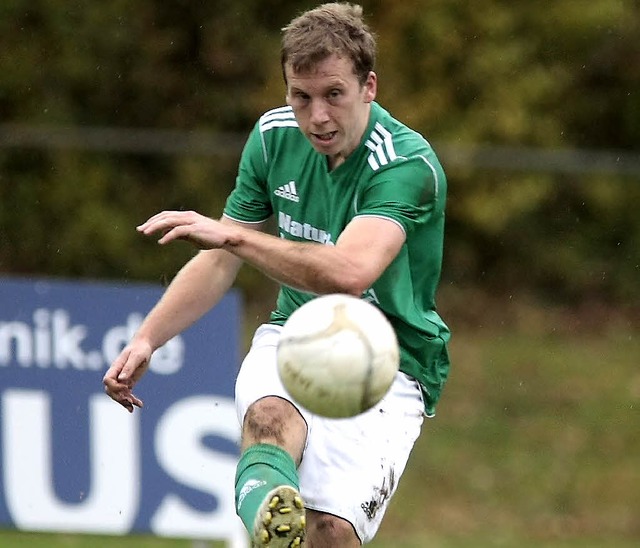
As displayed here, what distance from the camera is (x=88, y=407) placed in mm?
8914

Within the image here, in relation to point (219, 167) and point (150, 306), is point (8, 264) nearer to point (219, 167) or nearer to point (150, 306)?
point (219, 167)

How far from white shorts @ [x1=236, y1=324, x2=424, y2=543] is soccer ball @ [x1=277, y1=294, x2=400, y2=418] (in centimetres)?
49

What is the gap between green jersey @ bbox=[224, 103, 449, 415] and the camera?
5.73 meters

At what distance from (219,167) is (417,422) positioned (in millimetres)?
7242

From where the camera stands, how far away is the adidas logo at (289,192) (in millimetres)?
6016

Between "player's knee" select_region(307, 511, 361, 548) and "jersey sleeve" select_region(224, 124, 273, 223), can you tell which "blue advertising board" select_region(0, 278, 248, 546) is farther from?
"player's knee" select_region(307, 511, 361, 548)

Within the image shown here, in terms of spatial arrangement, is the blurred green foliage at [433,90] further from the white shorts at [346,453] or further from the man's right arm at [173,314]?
the white shorts at [346,453]

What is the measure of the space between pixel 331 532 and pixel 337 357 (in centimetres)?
88

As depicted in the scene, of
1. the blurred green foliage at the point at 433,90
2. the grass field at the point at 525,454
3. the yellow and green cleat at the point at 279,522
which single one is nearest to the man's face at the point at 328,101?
the yellow and green cleat at the point at 279,522

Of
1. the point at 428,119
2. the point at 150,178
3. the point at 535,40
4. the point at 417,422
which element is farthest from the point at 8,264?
the point at 417,422

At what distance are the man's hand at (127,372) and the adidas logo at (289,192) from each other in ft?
2.63

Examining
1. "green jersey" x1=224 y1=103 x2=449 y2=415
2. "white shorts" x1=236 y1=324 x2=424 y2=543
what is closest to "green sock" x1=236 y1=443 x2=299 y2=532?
"white shorts" x1=236 y1=324 x2=424 y2=543

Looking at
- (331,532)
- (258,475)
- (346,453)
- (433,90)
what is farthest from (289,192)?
(433,90)

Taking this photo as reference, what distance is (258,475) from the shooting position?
17.6 ft
